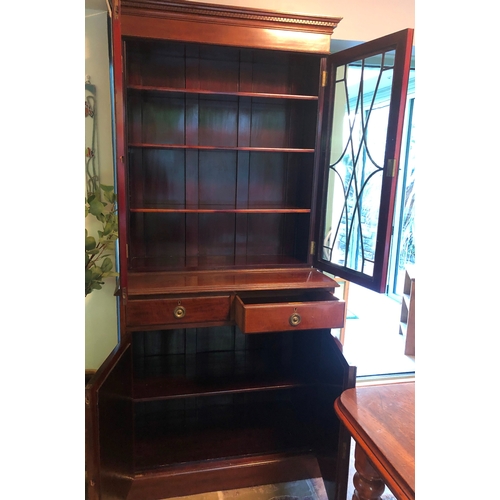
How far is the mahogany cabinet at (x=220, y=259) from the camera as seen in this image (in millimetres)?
1464

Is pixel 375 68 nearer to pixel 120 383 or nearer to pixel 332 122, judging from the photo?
pixel 332 122

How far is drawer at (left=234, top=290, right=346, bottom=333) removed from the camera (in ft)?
4.71

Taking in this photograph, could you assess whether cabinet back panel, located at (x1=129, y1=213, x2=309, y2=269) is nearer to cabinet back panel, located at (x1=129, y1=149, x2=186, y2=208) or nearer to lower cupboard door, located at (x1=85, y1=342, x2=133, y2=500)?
cabinet back panel, located at (x1=129, y1=149, x2=186, y2=208)

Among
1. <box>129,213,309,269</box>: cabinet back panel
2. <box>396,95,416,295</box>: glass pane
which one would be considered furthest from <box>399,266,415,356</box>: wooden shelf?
<box>129,213,309,269</box>: cabinet back panel

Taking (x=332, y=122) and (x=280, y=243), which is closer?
(x=332, y=122)

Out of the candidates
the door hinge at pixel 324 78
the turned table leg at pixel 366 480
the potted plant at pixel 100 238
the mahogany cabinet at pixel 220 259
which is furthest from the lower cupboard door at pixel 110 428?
the door hinge at pixel 324 78

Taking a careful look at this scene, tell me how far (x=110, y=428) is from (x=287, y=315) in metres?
0.67

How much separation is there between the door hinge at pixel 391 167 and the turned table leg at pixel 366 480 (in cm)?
86


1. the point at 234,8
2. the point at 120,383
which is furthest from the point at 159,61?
the point at 120,383

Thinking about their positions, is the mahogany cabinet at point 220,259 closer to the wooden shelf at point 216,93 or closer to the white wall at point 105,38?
the wooden shelf at point 216,93

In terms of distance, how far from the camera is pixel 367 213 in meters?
1.59
